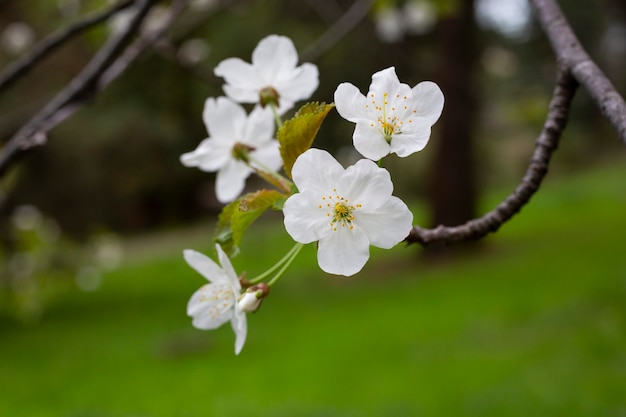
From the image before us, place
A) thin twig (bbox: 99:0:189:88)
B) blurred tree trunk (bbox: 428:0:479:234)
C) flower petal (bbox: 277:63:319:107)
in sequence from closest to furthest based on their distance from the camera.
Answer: flower petal (bbox: 277:63:319:107), thin twig (bbox: 99:0:189:88), blurred tree trunk (bbox: 428:0:479:234)

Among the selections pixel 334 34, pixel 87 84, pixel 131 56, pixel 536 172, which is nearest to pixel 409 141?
pixel 536 172

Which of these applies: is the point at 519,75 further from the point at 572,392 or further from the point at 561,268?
the point at 572,392

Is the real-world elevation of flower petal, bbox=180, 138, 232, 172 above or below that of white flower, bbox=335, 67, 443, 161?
above

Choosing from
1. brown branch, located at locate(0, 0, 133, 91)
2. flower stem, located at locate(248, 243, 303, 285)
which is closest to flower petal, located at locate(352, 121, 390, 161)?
flower stem, located at locate(248, 243, 303, 285)

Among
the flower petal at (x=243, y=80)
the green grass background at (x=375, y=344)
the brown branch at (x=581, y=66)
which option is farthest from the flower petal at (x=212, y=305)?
the green grass background at (x=375, y=344)

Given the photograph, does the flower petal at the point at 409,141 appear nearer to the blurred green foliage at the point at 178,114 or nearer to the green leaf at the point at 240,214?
the green leaf at the point at 240,214

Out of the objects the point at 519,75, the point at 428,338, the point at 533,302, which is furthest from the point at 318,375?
the point at 519,75

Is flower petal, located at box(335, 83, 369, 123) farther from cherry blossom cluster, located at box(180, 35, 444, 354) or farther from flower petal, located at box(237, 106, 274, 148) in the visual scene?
flower petal, located at box(237, 106, 274, 148)

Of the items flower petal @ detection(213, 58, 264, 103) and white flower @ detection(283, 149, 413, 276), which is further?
flower petal @ detection(213, 58, 264, 103)
